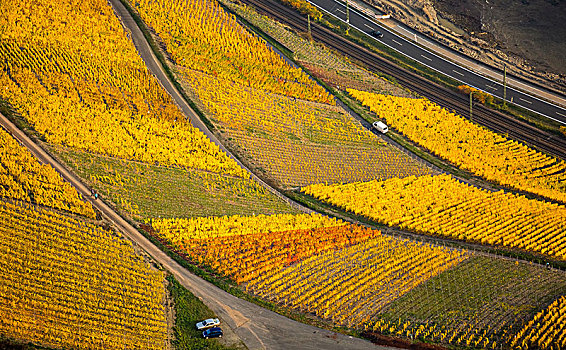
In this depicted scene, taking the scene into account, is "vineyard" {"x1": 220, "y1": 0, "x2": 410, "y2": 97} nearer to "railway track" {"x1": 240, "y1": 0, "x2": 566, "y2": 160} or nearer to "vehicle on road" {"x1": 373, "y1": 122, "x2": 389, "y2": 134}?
"railway track" {"x1": 240, "y1": 0, "x2": 566, "y2": 160}

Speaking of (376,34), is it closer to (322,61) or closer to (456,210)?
(322,61)

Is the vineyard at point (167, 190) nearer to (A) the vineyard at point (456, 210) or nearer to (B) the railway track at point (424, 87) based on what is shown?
(A) the vineyard at point (456, 210)

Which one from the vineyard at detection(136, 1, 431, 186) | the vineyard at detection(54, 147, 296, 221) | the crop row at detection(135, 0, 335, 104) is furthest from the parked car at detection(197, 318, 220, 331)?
the crop row at detection(135, 0, 335, 104)

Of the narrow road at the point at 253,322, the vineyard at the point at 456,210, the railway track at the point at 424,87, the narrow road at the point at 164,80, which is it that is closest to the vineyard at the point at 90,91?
the narrow road at the point at 164,80

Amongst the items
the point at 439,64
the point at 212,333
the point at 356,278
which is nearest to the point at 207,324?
the point at 212,333

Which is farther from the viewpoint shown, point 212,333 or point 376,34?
point 376,34

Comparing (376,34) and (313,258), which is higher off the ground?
(376,34)
